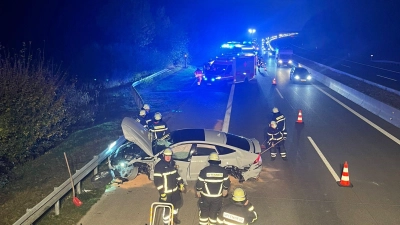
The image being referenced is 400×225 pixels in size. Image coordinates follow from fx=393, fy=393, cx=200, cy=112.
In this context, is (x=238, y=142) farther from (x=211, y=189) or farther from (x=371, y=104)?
(x=371, y=104)

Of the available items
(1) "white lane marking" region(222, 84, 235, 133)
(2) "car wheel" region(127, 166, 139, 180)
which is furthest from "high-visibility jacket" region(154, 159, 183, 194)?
(1) "white lane marking" region(222, 84, 235, 133)

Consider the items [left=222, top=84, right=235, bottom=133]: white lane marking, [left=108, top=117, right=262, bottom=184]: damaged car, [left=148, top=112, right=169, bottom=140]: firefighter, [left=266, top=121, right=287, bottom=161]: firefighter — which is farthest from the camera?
[left=222, top=84, right=235, bottom=133]: white lane marking

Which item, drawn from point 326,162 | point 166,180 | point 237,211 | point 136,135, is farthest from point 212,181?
point 326,162

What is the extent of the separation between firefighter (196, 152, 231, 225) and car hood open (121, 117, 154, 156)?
279cm

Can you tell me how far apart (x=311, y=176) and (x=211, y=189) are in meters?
4.57

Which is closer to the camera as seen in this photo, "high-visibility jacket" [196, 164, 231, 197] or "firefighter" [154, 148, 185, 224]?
"high-visibility jacket" [196, 164, 231, 197]

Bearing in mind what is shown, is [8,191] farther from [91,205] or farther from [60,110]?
[60,110]

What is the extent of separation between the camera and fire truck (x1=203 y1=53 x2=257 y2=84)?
2995 cm

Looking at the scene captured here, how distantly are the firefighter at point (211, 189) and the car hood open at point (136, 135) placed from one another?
110 inches

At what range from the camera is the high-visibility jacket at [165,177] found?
7066 millimetres

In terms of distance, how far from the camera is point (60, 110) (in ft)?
41.0

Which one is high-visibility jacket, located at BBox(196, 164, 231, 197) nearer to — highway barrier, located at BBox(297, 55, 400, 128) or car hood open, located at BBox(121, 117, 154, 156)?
car hood open, located at BBox(121, 117, 154, 156)

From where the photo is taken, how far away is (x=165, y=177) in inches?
278

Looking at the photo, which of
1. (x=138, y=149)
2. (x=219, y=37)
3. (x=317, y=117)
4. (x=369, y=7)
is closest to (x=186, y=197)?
(x=138, y=149)
